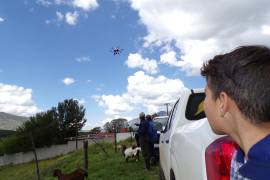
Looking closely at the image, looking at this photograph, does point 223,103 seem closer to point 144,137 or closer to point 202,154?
point 202,154

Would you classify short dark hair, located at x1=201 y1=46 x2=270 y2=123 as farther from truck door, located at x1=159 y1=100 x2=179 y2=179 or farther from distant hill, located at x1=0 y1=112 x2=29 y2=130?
distant hill, located at x1=0 y1=112 x2=29 y2=130

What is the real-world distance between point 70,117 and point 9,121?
1128 inches

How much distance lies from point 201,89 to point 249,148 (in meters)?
4.33

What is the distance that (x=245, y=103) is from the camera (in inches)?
63.4

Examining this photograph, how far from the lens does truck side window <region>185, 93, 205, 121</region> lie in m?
5.42

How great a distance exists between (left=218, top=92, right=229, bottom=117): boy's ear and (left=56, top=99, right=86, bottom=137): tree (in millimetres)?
81964

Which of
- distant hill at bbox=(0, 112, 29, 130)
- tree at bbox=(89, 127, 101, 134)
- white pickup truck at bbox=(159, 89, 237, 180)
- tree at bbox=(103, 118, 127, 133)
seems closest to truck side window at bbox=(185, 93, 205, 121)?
white pickup truck at bbox=(159, 89, 237, 180)

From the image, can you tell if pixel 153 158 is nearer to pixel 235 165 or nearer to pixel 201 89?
pixel 201 89

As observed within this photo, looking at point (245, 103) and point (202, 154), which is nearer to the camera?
point (245, 103)

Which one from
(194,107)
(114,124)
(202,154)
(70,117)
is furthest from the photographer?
(114,124)

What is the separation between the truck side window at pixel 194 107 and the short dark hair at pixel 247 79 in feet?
11.8

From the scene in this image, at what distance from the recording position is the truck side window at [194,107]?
5417mm

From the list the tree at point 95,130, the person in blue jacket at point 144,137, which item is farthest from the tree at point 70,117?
the person in blue jacket at point 144,137

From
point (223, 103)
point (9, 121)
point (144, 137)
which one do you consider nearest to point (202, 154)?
point (223, 103)
